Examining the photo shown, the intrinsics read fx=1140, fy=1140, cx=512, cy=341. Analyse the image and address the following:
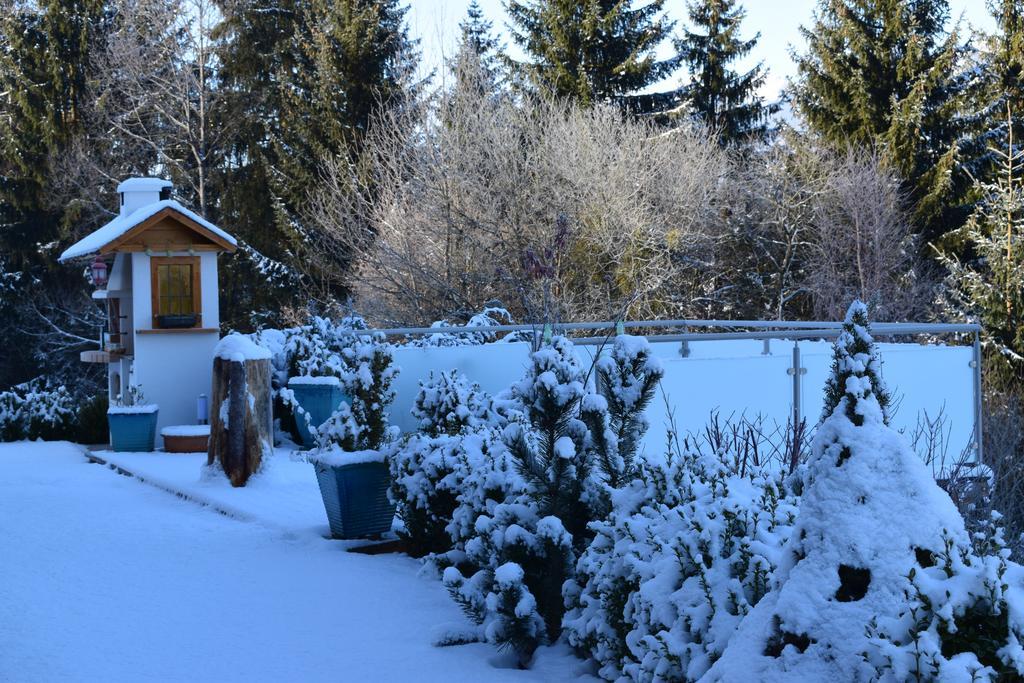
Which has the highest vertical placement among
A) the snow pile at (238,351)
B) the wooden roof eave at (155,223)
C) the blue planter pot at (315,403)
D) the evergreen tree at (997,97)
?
the evergreen tree at (997,97)

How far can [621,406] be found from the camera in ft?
15.7

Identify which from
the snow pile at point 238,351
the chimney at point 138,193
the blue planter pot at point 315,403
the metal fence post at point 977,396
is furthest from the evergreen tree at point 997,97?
the snow pile at point 238,351

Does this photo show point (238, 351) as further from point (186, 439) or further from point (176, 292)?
point (176, 292)

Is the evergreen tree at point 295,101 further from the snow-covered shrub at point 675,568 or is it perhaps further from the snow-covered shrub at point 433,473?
the snow-covered shrub at point 675,568

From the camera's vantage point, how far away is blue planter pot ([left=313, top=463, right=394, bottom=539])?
657 centimetres

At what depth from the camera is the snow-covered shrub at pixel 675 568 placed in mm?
3578

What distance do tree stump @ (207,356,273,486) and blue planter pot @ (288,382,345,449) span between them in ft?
9.11

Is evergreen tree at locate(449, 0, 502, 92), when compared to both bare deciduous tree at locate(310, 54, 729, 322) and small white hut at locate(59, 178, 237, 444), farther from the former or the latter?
small white hut at locate(59, 178, 237, 444)

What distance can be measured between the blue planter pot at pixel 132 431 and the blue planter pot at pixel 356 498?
6.21m

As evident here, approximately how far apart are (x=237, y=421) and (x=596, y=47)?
16309mm

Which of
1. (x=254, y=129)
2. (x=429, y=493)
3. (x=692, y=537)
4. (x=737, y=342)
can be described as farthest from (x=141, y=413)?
(x=254, y=129)

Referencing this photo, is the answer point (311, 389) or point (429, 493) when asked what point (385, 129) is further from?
point (429, 493)

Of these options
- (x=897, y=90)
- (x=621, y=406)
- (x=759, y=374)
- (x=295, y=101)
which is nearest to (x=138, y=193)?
(x=759, y=374)

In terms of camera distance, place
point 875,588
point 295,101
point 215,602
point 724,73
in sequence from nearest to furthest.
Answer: point 875,588 → point 215,602 → point 295,101 → point 724,73
